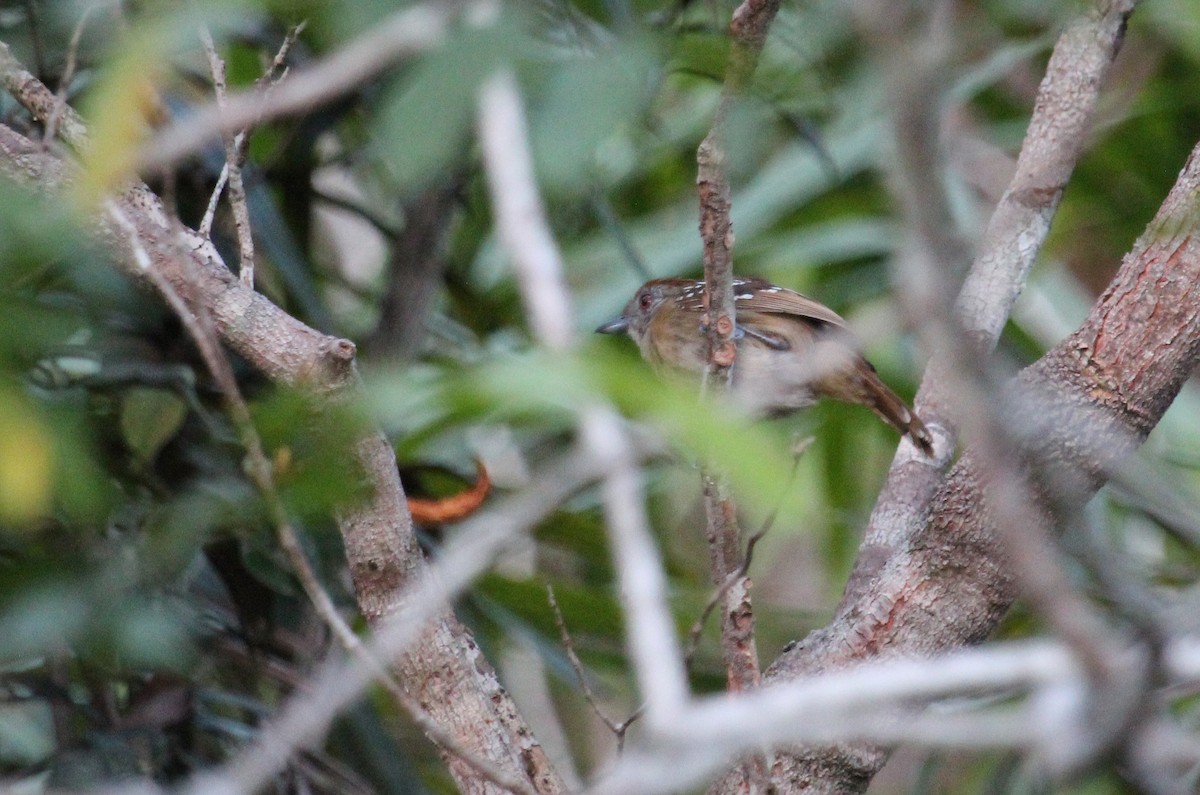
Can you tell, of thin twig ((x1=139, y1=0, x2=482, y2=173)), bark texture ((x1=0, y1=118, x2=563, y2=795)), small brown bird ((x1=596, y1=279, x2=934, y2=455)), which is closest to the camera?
thin twig ((x1=139, y1=0, x2=482, y2=173))

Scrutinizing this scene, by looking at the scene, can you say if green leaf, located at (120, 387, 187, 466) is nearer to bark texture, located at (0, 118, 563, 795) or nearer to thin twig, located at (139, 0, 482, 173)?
bark texture, located at (0, 118, 563, 795)

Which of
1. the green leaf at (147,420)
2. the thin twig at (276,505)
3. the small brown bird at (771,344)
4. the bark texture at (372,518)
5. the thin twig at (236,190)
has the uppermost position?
the small brown bird at (771,344)

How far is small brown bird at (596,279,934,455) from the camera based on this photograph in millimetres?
3578

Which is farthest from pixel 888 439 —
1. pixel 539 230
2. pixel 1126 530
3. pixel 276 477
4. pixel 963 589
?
pixel 539 230

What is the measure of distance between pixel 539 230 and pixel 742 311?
3125 mm

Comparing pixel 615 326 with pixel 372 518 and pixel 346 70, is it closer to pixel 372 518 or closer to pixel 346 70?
pixel 372 518

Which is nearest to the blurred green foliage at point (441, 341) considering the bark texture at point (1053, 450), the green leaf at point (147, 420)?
the green leaf at point (147, 420)

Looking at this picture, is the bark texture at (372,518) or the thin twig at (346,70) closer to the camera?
the thin twig at (346,70)

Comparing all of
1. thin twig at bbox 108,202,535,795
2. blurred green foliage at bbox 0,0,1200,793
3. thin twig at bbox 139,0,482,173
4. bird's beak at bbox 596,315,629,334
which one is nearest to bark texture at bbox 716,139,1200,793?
blurred green foliage at bbox 0,0,1200,793

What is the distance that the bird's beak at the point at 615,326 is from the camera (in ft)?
15.8

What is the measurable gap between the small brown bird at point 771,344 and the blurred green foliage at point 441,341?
203mm

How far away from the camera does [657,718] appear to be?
1.04 metres

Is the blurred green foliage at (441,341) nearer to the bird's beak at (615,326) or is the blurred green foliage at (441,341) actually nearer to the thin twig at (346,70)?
the thin twig at (346,70)

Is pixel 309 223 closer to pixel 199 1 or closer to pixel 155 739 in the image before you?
pixel 155 739
